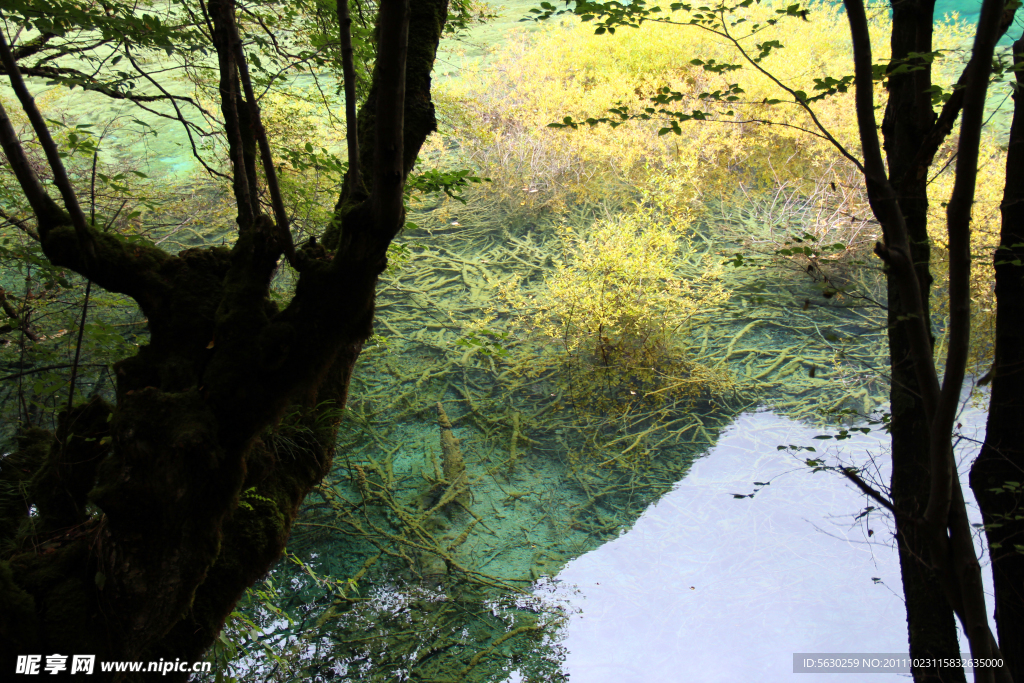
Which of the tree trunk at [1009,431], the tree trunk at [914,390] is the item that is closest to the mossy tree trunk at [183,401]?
the tree trunk at [914,390]

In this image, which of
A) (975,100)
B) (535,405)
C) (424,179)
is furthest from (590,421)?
(975,100)

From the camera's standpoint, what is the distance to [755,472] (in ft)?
12.5

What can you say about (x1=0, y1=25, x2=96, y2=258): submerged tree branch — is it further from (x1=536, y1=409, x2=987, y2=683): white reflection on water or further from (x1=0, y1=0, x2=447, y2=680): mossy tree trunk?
(x1=536, y1=409, x2=987, y2=683): white reflection on water

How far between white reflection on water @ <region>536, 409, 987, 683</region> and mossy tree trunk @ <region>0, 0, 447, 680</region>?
1.83 metres

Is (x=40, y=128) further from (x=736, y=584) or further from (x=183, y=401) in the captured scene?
(x=736, y=584)

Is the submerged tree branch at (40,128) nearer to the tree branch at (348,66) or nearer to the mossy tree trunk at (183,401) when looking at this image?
the mossy tree trunk at (183,401)

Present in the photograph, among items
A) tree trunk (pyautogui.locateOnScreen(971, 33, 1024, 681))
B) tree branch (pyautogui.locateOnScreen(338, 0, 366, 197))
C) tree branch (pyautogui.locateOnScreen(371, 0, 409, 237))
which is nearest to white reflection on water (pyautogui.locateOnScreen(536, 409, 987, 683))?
tree trunk (pyautogui.locateOnScreen(971, 33, 1024, 681))

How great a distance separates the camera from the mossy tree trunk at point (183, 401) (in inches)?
56.7

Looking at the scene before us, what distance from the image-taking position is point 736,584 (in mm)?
3176

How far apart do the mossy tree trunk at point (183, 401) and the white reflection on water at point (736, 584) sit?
1829mm

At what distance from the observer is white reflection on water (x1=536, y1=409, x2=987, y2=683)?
286cm

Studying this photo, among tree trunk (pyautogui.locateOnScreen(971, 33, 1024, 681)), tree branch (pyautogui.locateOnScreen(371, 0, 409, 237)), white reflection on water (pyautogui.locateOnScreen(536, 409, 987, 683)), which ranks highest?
tree branch (pyautogui.locateOnScreen(371, 0, 409, 237))

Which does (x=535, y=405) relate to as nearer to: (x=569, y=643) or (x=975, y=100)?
(x=569, y=643)

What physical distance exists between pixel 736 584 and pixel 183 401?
2.73 m
